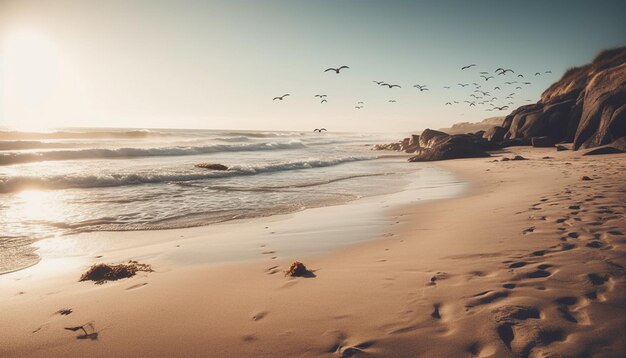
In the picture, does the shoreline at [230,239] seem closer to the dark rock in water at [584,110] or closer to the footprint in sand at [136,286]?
the footprint in sand at [136,286]

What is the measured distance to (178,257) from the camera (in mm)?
5730

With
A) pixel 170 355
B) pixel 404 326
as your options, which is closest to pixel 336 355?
pixel 404 326

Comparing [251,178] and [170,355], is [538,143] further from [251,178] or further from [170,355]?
[170,355]

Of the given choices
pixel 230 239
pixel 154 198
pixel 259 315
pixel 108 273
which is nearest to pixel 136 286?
pixel 108 273

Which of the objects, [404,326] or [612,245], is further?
[612,245]

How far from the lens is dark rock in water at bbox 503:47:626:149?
754 inches

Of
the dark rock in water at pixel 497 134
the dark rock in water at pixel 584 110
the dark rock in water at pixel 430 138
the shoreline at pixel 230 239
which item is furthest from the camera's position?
the dark rock in water at pixel 497 134

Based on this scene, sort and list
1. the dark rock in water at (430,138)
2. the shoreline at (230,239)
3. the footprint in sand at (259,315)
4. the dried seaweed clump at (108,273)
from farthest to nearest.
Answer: the dark rock in water at (430,138) < the shoreline at (230,239) < the dried seaweed clump at (108,273) < the footprint in sand at (259,315)

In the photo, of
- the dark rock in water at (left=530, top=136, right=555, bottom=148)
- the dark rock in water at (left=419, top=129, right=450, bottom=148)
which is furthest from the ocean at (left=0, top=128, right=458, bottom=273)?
the dark rock in water at (left=530, top=136, right=555, bottom=148)

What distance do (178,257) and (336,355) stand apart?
3925 mm

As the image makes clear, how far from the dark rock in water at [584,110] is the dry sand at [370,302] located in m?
17.7

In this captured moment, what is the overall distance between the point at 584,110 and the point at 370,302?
84.0 ft

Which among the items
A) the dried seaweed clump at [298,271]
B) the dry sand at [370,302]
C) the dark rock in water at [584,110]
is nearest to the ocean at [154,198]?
the dry sand at [370,302]

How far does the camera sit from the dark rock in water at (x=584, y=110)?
62.8 ft
